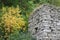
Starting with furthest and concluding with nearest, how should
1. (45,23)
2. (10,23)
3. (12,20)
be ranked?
(12,20) < (10,23) < (45,23)

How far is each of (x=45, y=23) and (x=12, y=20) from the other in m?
1.26

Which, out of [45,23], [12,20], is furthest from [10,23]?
[45,23]

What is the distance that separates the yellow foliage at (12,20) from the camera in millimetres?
9539

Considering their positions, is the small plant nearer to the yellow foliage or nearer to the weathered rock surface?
the yellow foliage

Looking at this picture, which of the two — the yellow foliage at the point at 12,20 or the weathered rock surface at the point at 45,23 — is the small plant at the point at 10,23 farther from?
the weathered rock surface at the point at 45,23

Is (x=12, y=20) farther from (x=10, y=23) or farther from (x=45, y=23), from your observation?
(x=45, y=23)

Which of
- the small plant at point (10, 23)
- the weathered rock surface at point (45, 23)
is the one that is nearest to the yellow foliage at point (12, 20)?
the small plant at point (10, 23)

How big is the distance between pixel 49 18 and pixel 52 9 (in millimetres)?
1292

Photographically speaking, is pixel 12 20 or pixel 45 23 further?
pixel 12 20

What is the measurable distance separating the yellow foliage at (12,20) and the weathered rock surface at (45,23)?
0.42 metres

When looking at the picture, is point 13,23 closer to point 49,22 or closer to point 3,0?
point 49,22

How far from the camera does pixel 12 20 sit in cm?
965

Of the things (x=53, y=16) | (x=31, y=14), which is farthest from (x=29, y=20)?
(x=53, y=16)

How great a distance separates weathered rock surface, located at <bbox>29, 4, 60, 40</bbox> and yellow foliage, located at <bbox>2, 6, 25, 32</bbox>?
0.42 metres
